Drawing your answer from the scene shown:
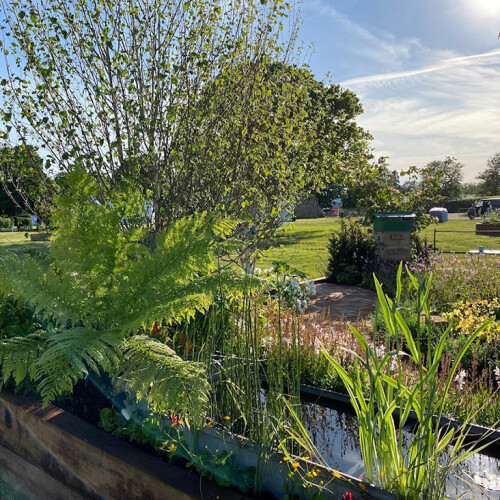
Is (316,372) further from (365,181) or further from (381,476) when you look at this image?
(365,181)

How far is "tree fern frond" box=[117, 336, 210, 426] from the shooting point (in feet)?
7.13

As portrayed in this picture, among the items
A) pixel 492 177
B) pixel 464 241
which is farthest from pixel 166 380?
pixel 492 177

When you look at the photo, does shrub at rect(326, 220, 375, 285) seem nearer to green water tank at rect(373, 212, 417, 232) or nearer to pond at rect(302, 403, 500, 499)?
green water tank at rect(373, 212, 417, 232)

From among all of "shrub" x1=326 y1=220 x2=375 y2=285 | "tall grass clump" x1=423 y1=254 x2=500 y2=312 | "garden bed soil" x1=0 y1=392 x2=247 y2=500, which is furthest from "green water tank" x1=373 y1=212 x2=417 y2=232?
"garden bed soil" x1=0 y1=392 x2=247 y2=500

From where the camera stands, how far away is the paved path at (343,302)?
272 inches

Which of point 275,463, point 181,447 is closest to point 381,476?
point 275,463

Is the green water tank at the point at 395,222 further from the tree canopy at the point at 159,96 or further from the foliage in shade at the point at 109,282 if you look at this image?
the foliage in shade at the point at 109,282

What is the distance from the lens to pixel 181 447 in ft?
8.20

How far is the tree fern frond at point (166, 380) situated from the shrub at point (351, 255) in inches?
278

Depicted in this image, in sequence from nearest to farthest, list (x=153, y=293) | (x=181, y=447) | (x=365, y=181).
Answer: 1. (x=181, y=447)
2. (x=153, y=293)
3. (x=365, y=181)

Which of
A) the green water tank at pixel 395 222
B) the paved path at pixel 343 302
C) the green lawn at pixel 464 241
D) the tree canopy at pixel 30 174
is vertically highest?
the tree canopy at pixel 30 174

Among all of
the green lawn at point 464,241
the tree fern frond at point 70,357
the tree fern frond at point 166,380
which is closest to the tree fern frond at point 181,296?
the tree fern frond at point 166,380

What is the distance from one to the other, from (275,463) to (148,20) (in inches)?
150

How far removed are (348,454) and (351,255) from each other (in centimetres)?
716
